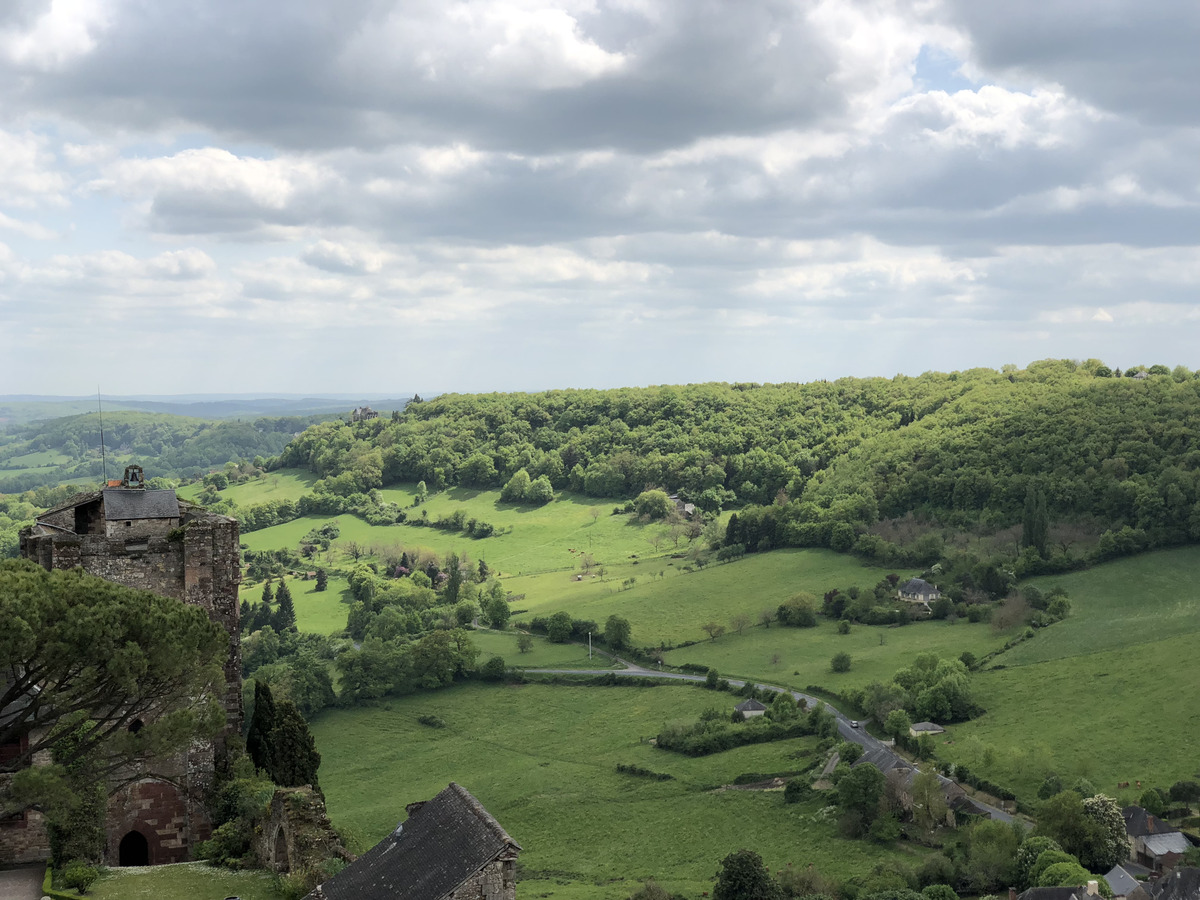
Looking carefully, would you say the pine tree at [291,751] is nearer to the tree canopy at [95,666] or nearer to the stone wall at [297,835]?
the stone wall at [297,835]

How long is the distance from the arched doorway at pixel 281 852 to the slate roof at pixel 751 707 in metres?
59.2

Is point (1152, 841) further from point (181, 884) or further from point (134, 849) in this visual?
point (181, 884)

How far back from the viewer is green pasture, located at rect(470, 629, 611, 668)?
325 ft

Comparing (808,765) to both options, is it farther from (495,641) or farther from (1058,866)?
(495,641)

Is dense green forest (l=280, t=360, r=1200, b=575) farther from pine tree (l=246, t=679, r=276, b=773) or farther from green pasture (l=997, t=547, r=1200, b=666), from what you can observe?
pine tree (l=246, t=679, r=276, b=773)

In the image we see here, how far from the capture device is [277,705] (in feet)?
121

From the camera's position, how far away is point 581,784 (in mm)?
71500

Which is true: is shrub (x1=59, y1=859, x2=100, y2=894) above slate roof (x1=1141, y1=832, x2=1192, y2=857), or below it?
above

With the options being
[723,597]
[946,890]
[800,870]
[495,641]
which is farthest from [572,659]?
[946,890]

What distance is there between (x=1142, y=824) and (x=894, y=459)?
88.5m

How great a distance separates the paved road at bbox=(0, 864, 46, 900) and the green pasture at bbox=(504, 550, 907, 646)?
77731 millimetres

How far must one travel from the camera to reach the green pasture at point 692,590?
10769cm

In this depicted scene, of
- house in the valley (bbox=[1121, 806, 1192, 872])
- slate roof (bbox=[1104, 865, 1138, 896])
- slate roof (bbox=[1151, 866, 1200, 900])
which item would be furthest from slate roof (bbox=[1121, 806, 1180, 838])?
slate roof (bbox=[1151, 866, 1200, 900])

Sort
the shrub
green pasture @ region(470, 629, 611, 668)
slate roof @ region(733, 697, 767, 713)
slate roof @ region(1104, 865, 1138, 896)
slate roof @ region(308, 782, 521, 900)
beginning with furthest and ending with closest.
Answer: green pasture @ region(470, 629, 611, 668) → slate roof @ region(733, 697, 767, 713) → slate roof @ region(1104, 865, 1138, 896) → the shrub → slate roof @ region(308, 782, 521, 900)
